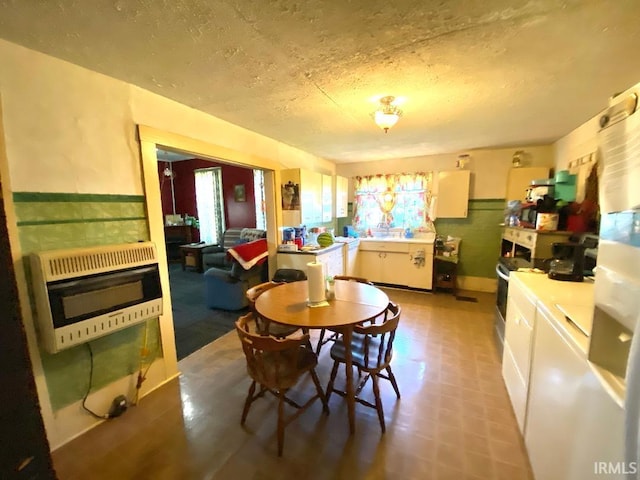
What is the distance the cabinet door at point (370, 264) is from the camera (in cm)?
466

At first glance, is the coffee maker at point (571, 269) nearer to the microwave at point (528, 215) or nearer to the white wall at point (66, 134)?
the microwave at point (528, 215)

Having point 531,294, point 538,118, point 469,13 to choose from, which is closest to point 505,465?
point 531,294

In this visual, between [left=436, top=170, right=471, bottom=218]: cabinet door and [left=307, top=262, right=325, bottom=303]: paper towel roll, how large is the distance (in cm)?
335

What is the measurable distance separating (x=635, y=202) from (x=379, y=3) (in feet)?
3.91

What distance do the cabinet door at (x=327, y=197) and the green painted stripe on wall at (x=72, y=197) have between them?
2.75 m

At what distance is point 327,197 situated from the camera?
4441 millimetres

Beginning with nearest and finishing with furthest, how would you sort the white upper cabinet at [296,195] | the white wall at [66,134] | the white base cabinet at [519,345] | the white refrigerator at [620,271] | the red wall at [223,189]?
the white refrigerator at [620,271], the white wall at [66,134], the white base cabinet at [519,345], the white upper cabinet at [296,195], the red wall at [223,189]

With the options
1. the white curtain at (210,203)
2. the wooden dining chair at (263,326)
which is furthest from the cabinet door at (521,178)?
the white curtain at (210,203)

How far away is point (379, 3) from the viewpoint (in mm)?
1146

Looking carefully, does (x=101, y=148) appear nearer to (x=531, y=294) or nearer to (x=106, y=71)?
(x=106, y=71)

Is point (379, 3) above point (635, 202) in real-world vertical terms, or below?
above

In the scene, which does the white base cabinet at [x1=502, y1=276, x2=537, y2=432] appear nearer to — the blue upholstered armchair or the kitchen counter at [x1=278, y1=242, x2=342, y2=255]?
the kitchen counter at [x1=278, y1=242, x2=342, y2=255]

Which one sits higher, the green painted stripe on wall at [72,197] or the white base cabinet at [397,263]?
the green painted stripe on wall at [72,197]

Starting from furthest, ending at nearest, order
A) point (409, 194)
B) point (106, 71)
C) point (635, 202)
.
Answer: point (409, 194) → point (106, 71) → point (635, 202)
